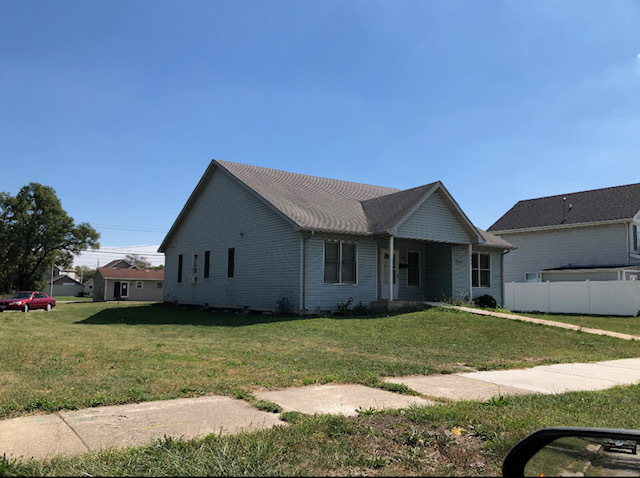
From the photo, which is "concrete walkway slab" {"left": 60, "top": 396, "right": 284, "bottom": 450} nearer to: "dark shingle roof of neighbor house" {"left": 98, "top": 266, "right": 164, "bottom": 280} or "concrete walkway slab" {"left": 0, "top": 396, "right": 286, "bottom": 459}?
"concrete walkway slab" {"left": 0, "top": 396, "right": 286, "bottom": 459}

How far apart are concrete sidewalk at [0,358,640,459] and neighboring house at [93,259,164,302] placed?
48988 millimetres

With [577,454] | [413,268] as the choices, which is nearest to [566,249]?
[413,268]

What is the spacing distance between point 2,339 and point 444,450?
11975 millimetres

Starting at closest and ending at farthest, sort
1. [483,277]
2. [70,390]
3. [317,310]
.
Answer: [70,390]
[317,310]
[483,277]

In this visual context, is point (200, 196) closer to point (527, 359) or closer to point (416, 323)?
point (416, 323)

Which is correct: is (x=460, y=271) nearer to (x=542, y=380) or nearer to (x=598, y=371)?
(x=598, y=371)

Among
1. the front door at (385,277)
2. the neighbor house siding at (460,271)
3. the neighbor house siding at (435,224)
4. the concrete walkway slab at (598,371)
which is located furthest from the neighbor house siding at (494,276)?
the concrete walkway slab at (598,371)

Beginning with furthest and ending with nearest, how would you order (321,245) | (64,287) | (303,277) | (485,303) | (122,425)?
(64,287)
(485,303)
(321,245)
(303,277)
(122,425)

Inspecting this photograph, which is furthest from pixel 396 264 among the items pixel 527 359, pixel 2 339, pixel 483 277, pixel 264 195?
pixel 2 339

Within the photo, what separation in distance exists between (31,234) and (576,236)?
5317 centimetres

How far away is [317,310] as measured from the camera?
18875 mm

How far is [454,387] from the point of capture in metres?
6.96

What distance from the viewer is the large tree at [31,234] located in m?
53.6

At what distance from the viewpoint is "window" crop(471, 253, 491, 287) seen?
81.7 ft
